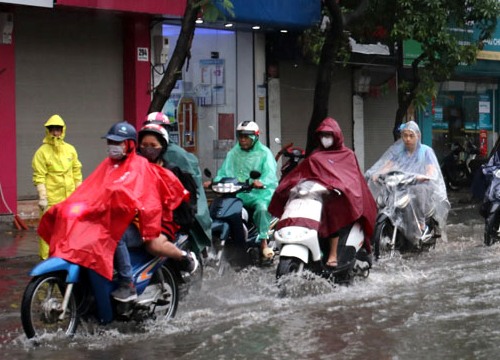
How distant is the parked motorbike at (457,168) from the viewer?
23.0 metres

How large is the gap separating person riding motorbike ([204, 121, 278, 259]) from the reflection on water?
532 mm

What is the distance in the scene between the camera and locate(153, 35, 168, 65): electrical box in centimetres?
1662

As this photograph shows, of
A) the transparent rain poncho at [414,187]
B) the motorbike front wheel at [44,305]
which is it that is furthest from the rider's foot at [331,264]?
the motorbike front wheel at [44,305]

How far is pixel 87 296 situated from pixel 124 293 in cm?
27

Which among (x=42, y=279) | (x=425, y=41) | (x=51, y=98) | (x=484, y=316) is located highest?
(x=425, y=41)

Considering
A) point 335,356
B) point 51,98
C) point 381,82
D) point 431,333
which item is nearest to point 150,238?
point 335,356

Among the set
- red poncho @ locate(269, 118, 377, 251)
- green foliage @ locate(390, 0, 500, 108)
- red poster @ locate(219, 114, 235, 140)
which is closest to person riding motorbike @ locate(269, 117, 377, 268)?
red poncho @ locate(269, 118, 377, 251)

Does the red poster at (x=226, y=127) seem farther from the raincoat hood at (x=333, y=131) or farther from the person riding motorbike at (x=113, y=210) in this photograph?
the person riding motorbike at (x=113, y=210)

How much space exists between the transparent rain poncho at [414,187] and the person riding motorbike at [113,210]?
4.84 m

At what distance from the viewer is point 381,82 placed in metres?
22.0

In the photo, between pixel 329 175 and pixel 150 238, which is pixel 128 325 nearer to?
pixel 150 238

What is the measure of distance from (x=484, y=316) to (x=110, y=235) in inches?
131

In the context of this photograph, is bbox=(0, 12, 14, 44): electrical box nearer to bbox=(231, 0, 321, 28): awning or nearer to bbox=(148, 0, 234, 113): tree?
bbox=(231, 0, 321, 28): awning

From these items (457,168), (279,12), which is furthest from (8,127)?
(457,168)
